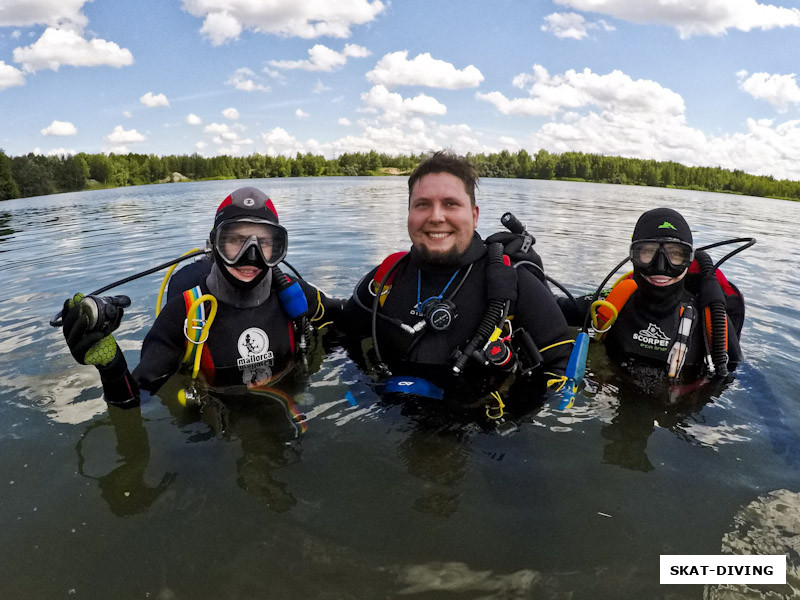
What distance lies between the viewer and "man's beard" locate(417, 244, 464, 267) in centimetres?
358

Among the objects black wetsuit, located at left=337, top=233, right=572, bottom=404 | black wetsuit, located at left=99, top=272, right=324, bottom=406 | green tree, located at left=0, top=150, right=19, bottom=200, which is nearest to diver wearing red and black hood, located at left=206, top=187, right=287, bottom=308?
black wetsuit, located at left=99, top=272, right=324, bottom=406

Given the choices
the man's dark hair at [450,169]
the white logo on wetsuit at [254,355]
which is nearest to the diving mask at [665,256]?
the man's dark hair at [450,169]

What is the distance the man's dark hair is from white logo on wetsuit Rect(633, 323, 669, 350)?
197cm

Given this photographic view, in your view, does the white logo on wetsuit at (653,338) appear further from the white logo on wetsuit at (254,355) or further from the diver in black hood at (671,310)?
the white logo on wetsuit at (254,355)

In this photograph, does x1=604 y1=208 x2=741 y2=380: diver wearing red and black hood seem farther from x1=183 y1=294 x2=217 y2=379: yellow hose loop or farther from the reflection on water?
x1=183 y1=294 x2=217 y2=379: yellow hose loop

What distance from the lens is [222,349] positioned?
140 inches

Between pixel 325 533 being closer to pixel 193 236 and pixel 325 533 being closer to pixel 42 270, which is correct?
pixel 42 270

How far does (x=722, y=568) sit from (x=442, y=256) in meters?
2.51

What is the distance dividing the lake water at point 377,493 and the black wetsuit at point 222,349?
0.34 m

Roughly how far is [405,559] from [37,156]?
338ft

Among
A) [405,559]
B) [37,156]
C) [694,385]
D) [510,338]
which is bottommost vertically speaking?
[405,559]

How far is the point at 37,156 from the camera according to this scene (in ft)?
259

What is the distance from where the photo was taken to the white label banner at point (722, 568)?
7.32ft

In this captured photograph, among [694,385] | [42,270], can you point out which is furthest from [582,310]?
[42,270]
